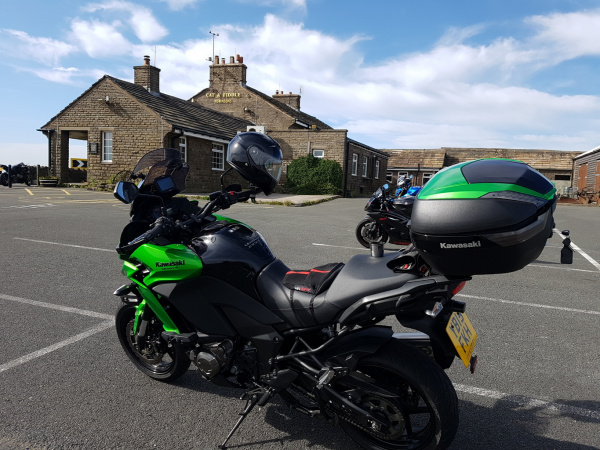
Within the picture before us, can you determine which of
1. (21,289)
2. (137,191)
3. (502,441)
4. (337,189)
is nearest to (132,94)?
(337,189)

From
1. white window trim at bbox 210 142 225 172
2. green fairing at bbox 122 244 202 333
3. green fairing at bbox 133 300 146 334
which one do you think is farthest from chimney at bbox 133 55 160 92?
green fairing at bbox 122 244 202 333

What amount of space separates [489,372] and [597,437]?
83 cm

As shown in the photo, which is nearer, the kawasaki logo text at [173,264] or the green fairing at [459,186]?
the green fairing at [459,186]

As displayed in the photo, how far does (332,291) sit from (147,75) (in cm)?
2694

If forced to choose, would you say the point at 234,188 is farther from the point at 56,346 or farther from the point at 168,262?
the point at 56,346

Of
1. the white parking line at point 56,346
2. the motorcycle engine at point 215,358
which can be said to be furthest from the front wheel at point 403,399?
the white parking line at point 56,346

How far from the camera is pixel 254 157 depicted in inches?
96.3

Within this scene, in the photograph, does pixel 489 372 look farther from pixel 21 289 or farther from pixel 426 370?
pixel 21 289

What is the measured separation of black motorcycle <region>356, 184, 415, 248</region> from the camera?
832cm

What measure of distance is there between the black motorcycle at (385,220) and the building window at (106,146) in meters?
18.5

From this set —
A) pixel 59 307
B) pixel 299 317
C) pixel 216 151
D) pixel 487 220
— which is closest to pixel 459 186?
pixel 487 220

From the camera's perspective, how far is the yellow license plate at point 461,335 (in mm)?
2009

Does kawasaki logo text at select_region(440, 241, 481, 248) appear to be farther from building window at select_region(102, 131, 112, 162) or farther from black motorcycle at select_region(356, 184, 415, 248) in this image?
building window at select_region(102, 131, 112, 162)

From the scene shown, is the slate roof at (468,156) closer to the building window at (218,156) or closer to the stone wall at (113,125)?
the building window at (218,156)
